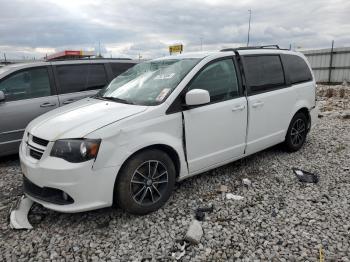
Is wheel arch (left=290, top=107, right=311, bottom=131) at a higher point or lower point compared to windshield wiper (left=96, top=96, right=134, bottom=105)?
lower

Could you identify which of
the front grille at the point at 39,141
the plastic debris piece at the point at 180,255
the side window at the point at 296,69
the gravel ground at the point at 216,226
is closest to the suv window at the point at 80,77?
the gravel ground at the point at 216,226

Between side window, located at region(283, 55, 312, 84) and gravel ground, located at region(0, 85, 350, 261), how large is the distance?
1639 mm

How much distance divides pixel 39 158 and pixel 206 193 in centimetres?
205

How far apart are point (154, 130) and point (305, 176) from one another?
2.47 metres

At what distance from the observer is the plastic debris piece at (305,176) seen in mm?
4307

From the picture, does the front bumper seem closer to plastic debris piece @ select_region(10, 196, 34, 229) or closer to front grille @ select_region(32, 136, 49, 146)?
front grille @ select_region(32, 136, 49, 146)

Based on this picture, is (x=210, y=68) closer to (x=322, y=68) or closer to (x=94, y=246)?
(x=94, y=246)

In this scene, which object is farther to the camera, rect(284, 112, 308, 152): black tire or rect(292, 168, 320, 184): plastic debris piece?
rect(284, 112, 308, 152): black tire

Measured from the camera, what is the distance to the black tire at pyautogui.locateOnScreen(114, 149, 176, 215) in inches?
126

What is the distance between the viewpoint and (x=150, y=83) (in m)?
3.89

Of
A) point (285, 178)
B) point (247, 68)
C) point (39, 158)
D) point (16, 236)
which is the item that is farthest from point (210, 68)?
point (16, 236)

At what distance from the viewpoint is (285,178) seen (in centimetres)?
439

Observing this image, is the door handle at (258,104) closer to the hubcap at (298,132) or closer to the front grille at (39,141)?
the hubcap at (298,132)

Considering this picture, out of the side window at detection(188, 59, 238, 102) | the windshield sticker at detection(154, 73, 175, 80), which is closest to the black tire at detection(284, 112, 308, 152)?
the side window at detection(188, 59, 238, 102)
